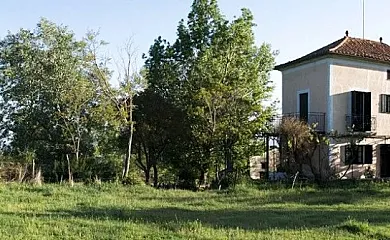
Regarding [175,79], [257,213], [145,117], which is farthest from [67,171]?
[257,213]

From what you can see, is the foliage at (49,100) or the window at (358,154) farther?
the window at (358,154)

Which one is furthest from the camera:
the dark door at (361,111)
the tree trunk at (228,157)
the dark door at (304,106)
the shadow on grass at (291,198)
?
the dark door at (304,106)

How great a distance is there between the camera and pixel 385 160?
85.1 feet

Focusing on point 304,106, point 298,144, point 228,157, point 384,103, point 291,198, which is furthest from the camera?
point 384,103

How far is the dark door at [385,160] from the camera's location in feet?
84.4

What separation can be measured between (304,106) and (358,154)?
3.42m

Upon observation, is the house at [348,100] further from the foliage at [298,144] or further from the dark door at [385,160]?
the foliage at [298,144]

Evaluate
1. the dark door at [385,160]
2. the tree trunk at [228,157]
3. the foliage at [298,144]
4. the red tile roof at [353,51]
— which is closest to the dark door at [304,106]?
the red tile roof at [353,51]

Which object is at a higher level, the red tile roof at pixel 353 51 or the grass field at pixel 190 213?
the red tile roof at pixel 353 51

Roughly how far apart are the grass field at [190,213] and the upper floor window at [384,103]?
6791 millimetres

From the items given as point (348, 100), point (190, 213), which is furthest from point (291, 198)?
point (348, 100)

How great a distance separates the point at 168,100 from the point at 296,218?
40.1 feet

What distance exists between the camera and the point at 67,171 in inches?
813

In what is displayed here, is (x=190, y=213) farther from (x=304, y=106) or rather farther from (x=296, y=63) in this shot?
(x=296, y=63)
